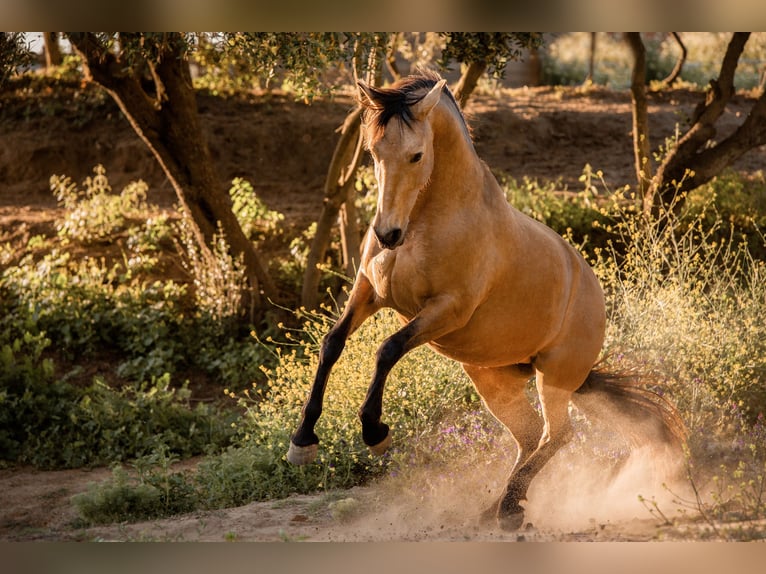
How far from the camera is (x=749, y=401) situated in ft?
20.0

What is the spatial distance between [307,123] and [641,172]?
3.83 meters

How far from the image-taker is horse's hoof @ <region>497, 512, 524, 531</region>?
447 cm

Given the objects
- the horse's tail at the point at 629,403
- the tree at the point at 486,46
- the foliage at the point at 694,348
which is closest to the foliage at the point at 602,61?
the tree at the point at 486,46

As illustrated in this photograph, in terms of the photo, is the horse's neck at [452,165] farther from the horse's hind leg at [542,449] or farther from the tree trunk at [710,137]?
the tree trunk at [710,137]

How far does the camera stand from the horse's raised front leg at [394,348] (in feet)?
11.8

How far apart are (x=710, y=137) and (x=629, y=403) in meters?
4.12

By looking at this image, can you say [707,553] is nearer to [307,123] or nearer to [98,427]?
[98,427]

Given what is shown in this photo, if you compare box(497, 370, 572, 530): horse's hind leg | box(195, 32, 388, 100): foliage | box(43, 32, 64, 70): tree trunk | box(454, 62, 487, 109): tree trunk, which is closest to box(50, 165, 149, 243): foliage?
box(43, 32, 64, 70): tree trunk

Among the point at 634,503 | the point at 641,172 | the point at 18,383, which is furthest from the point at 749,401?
the point at 18,383

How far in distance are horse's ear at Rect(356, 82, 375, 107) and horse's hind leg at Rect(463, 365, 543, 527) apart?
145 centimetres

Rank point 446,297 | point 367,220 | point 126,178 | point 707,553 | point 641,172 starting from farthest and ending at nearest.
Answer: point 126,178
point 367,220
point 641,172
point 707,553
point 446,297

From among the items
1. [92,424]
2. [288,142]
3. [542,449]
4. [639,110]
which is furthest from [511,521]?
[288,142]

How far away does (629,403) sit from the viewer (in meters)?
4.68
